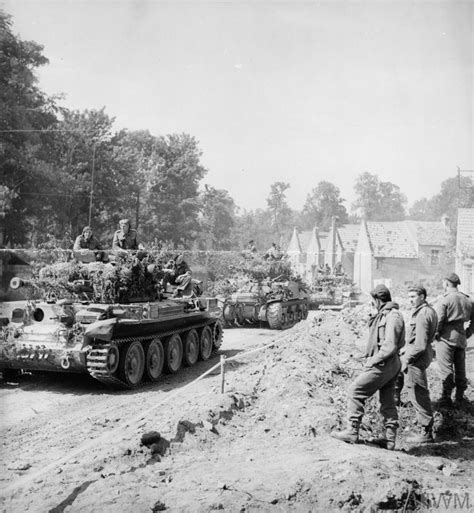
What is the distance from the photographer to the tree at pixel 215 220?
2148 inches

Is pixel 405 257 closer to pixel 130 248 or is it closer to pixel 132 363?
pixel 130 248

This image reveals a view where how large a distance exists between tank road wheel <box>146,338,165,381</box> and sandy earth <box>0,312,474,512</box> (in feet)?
3.07

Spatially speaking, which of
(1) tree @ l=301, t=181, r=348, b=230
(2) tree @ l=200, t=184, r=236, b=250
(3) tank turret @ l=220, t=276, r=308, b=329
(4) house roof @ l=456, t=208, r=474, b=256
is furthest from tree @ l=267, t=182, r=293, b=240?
(3) tank turret @ l=220, t=276, r=308, b=329

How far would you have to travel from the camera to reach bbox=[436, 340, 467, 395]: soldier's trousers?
8.45m

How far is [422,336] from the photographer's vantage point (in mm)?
7051

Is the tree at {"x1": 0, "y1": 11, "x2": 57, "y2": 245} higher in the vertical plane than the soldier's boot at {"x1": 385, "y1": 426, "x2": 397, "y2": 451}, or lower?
higher

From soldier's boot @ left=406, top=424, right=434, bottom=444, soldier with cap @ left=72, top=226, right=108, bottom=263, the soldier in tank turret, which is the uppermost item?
soldier with cap @ left=72, top=226, right=108, bottom=263

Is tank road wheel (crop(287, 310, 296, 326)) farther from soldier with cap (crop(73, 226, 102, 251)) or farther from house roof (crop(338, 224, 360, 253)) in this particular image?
house roof (crop(338, 224, 360, 253))

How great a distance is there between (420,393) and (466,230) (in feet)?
108

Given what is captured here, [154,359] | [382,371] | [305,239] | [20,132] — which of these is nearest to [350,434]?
[382,371]

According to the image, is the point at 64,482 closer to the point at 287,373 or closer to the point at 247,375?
the point at 287,373

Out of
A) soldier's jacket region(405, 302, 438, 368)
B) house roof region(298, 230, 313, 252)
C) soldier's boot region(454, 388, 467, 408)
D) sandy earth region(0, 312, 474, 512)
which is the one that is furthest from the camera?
house roof region(298, 230, 313, 252)

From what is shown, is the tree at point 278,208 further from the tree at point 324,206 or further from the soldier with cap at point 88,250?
the soldier with cap at point 88,250

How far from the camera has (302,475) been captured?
5383mm
